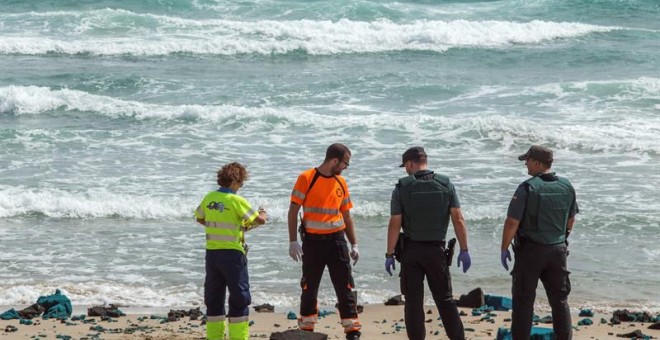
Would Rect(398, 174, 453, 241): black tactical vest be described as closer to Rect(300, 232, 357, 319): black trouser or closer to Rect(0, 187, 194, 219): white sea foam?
Rect(300, 232, 357, 319): black trouser

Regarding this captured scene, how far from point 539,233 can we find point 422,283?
96 centimetres

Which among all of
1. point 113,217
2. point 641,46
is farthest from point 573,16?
point 113,217

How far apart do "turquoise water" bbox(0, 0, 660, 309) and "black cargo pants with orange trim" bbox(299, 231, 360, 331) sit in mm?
2815

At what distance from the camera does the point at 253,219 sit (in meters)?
8.29

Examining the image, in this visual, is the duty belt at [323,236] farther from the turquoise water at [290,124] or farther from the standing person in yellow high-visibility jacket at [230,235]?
the turquoise water at [290,124]

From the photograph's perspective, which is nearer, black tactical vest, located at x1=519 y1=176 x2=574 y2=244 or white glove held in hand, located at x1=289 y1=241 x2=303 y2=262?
black tactical vest, located at x1=519 y1=176 x2=574 y2=244

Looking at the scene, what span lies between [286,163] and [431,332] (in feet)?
33.0

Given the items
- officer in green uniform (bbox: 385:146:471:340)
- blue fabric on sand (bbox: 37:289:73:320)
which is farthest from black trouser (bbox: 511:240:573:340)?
blue fabric on sand (bbox: 37:289:73:320)

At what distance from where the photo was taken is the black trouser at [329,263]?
28.4ft

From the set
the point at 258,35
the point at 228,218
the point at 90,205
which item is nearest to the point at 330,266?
the point at 228,218

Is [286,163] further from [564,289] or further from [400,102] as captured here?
[564,289]

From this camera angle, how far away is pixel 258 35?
3825 cm

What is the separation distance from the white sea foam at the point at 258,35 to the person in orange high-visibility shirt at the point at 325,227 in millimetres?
26403

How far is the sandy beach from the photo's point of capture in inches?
375
